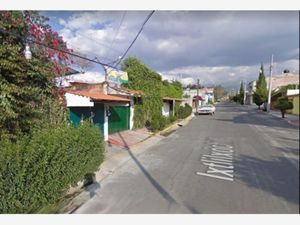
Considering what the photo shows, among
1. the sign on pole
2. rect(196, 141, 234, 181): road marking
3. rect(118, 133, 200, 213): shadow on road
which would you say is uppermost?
the sign on pole

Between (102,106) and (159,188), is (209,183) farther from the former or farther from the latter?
(102,106)

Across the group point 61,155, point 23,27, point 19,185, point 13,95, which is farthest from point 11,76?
A: point 19,185

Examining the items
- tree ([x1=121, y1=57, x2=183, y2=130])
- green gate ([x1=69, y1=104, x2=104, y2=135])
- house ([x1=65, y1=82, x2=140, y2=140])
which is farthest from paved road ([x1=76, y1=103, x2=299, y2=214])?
tree ([x1=121, y1=57, x2=183, y2=130])

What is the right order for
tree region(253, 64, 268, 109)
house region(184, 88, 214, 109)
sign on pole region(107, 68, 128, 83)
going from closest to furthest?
tree region(253, 64, 268, 109)
sign on pole region(107, 68, 128, 83)
house region(184, 88, 214, 109)

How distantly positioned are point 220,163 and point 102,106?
6490 mm

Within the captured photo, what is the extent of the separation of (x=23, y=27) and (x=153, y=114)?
12048 mm

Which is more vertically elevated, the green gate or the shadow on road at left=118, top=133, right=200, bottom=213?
the green gate

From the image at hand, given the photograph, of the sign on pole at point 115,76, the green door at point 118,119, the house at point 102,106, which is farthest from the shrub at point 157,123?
the sign on pole at point 115,76

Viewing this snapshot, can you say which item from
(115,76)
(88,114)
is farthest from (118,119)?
(88,114)

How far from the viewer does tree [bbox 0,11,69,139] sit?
4191mm

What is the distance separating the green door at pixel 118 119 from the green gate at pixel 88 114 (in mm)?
1325

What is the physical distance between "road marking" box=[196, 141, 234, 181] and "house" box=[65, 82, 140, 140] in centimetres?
415

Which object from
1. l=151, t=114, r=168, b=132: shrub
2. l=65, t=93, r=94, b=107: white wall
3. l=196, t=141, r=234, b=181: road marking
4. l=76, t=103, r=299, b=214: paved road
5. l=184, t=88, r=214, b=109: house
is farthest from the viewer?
l=184, t=88, r=214, b=109: house

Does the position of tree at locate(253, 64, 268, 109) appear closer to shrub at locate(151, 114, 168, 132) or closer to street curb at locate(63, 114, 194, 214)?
street curb at locate(63, 114, 194, 214)
